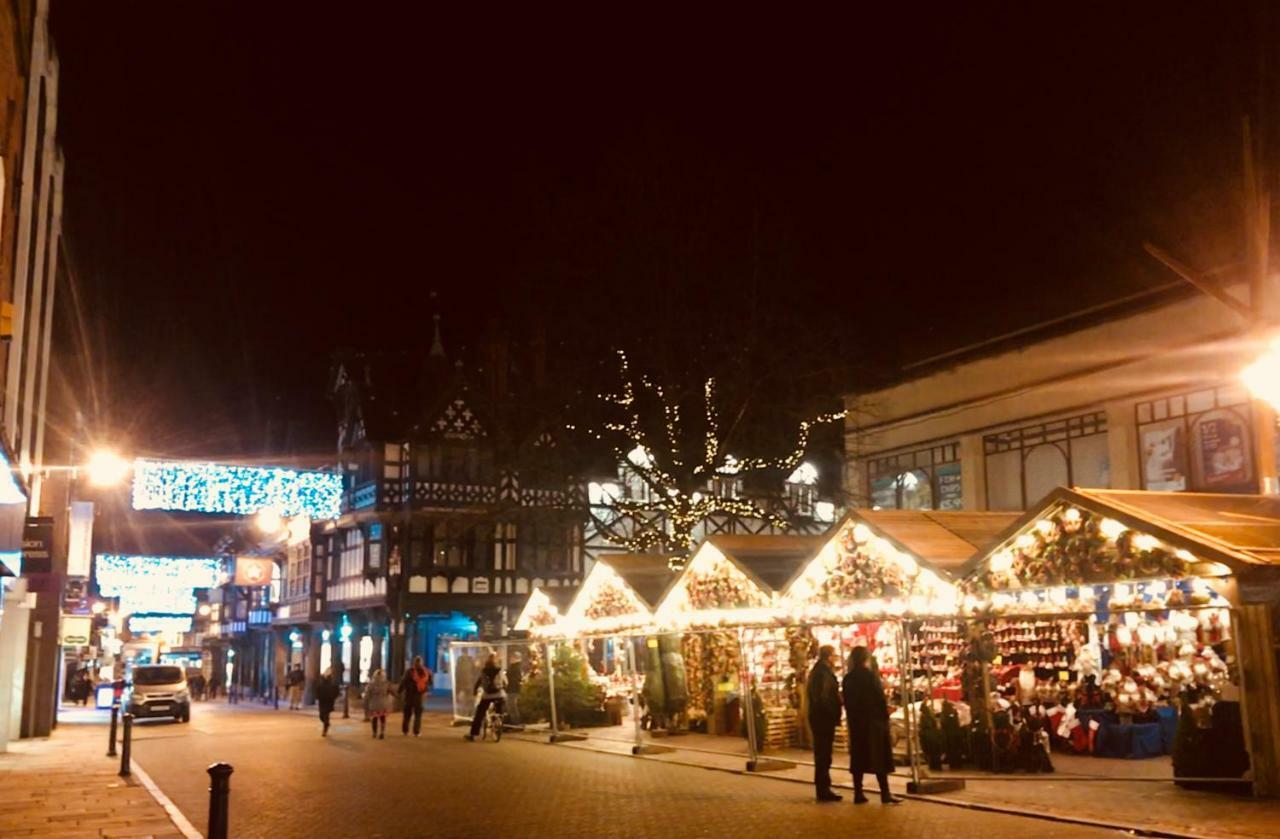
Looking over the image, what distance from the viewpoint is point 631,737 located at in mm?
21516

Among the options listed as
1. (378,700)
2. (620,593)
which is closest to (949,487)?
(620,593)

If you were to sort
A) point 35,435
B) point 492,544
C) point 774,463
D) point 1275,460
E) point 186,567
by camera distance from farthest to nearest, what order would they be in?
point 186,567, point 492,544, point 774,463, point 35,435, point 1275,460

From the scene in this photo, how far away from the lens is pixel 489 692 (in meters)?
22.4

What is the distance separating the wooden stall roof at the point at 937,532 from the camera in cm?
1573

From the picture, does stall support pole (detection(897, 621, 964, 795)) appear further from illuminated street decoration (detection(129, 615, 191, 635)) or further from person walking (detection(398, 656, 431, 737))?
illuminated street decoration (detection(129, 615, 191, 635))

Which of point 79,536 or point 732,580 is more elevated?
point 79,536

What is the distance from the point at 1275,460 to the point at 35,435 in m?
24.5

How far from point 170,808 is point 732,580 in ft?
31.9

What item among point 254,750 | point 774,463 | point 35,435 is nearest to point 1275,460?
point 774,463

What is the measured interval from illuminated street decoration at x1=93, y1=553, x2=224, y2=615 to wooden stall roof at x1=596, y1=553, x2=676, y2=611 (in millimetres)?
50735

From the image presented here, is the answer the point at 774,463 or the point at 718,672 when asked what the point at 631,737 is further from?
the point at 774,463

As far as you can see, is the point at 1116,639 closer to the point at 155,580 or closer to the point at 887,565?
the point at 887,565

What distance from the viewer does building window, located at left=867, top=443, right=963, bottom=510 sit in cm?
2722

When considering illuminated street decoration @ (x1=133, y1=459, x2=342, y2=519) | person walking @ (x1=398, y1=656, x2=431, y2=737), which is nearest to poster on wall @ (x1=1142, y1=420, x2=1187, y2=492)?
person walking @ (x1=398, y1=656, x2=431, y2=737)
